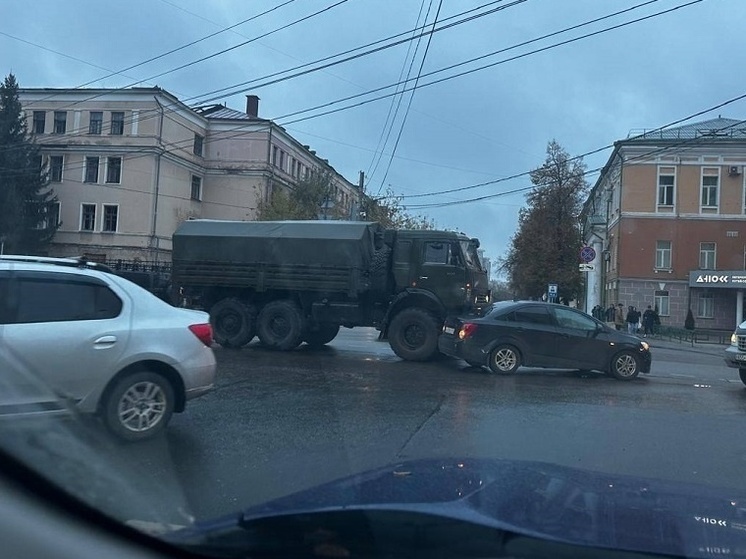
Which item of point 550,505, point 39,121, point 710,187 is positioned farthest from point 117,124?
point 550,505

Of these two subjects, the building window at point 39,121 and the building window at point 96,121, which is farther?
the building window at point 39,121

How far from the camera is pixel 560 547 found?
122 inches

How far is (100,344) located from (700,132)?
43.2 m

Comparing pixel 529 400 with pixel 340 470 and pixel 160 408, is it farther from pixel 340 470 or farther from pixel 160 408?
pixel 160 408

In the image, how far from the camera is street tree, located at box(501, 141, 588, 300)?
5178 cm

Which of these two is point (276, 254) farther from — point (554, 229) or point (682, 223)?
point (554, 229)

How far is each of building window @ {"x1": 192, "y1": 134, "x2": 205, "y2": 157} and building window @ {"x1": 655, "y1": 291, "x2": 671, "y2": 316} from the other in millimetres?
30143

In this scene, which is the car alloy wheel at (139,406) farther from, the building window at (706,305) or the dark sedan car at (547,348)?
the building window at (706,305)

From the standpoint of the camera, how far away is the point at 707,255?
4253cm

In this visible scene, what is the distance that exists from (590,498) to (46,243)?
4547 cm

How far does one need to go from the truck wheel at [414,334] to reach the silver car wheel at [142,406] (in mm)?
8299

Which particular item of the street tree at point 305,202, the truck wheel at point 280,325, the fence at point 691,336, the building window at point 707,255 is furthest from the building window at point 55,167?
the building window at point 707,255

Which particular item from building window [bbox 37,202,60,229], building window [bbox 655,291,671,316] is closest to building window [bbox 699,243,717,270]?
building window [bbox 655,291,671,316]

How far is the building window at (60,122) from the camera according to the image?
1784 inches
